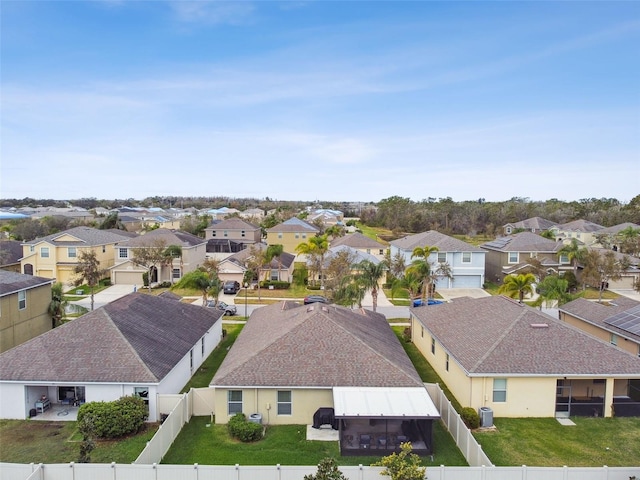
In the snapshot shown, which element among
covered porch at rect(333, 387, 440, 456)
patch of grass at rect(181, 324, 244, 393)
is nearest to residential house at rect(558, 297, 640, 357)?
covered porch at rect(333, 387, 440, 456)

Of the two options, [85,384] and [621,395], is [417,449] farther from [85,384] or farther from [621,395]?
[85,384]

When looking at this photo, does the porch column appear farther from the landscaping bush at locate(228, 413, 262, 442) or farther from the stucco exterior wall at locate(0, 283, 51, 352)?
the stucco exterior wall at locate(0, 283, 51, 352)

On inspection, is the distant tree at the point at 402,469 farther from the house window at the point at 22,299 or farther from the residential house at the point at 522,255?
the residential house at the point at 522,255

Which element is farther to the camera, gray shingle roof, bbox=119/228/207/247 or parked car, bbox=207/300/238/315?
gray shingle roof, bbox=119/228/207/247

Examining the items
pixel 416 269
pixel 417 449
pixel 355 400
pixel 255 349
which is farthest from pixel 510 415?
pixel 416 269

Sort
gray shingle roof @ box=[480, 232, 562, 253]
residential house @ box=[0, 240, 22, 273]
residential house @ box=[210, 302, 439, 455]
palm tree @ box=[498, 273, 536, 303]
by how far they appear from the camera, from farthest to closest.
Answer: gray shingle roof @ box=[480, 232, 562, 253], residential house @ box=[0, 240, 22, 273], palm tree @ box=[498, 273, 536, 303], residential house @ box=[210, 302, 439, 455]

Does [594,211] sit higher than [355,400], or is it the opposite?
[594,211]
